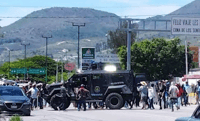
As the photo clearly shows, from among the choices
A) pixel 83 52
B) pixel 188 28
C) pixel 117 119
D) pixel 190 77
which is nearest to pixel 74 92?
pixel 117 119

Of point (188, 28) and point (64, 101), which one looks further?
point (188, 28)

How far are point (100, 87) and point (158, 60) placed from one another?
52290mm

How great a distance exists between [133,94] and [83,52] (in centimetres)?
4604

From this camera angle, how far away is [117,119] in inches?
969

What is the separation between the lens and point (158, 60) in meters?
86.9

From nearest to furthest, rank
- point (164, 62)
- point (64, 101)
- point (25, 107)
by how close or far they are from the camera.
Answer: point (25, 107)
point (64, 101)
point (164, 62)

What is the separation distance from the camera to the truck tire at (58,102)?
34375 mm

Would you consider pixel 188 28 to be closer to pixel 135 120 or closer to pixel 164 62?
pixel 135 120

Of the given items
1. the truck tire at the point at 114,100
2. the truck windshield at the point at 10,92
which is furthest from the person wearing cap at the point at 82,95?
the truck windshield at the point at 10,92

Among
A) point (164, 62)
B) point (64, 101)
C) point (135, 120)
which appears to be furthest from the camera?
point (164, 62)

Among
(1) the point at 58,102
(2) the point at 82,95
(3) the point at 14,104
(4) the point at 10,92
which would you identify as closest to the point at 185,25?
(2) the point at 82,95

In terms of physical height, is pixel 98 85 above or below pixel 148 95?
above

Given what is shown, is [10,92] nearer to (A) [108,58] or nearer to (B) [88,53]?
(A) [108,58]

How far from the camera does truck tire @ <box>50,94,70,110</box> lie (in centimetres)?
3438
